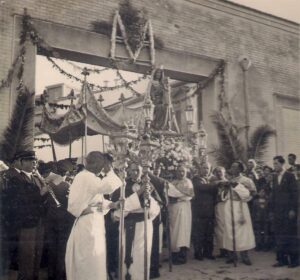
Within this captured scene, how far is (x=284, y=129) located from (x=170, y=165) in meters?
4.66

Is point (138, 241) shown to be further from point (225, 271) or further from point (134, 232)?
point (225, 271)

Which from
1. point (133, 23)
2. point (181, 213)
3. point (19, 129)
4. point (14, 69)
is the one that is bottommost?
point (181, 213)

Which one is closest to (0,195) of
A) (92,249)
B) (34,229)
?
(34,229)

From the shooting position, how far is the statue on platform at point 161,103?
360 inches

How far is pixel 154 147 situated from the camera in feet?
21.3

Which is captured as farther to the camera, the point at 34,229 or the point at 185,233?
the point at 185,233

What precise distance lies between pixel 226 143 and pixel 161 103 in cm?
194

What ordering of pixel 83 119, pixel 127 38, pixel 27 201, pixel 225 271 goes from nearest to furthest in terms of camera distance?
pixel 27 201, pixel 225 271, pixel 83 119, pixel 127 38

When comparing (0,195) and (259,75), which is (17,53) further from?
(259,75)

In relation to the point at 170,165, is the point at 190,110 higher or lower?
higher

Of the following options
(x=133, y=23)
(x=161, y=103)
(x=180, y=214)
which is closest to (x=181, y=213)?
(x=180, y=214)

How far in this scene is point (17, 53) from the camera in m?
8.06

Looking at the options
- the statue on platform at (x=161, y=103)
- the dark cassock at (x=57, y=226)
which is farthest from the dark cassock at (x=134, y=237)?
the statue on platform at (x=161, y=103)

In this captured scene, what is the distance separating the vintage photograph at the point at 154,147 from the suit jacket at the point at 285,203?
0.06 feet
